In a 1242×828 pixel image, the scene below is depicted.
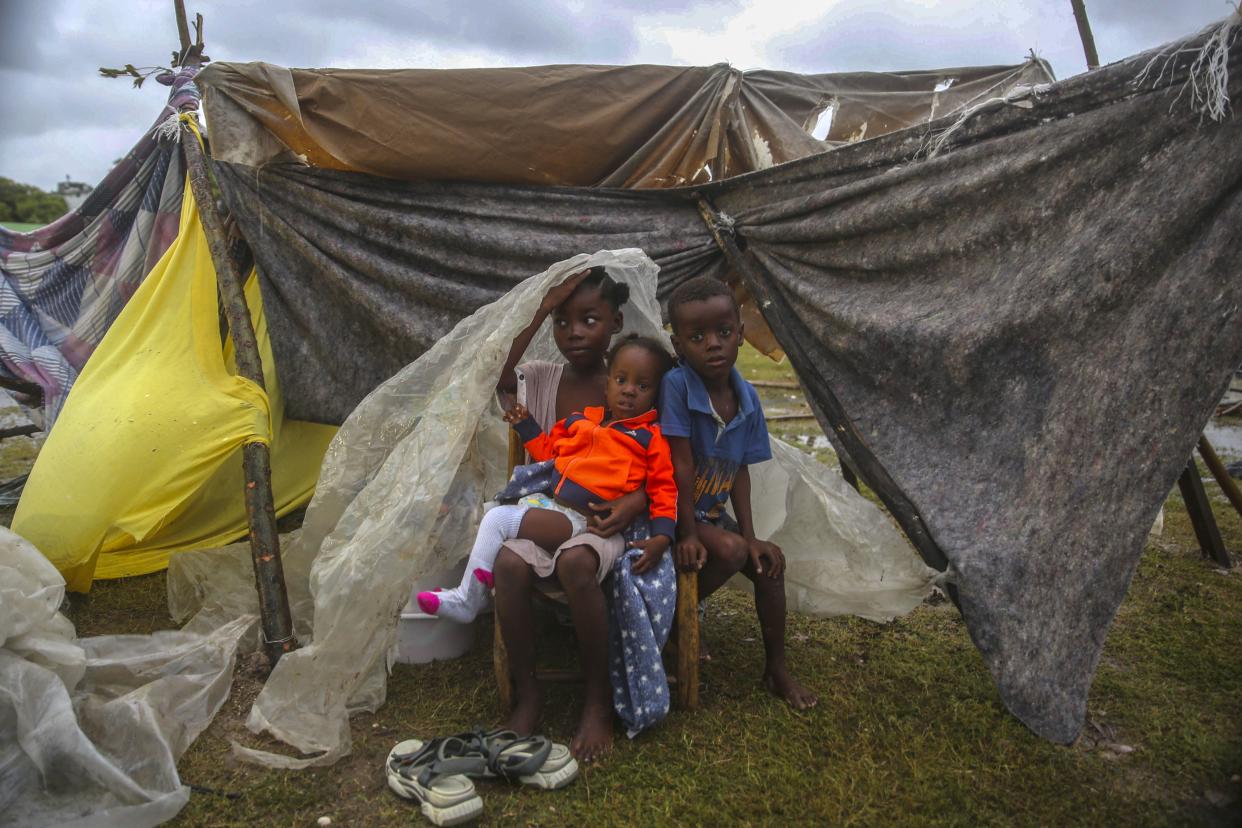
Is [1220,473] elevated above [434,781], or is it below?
above

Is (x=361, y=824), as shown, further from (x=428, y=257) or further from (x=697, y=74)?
(x=697, y=74)

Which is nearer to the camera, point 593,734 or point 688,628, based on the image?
point 593,734

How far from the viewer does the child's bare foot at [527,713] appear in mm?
2447

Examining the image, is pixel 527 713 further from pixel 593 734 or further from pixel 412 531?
pixel 412 531

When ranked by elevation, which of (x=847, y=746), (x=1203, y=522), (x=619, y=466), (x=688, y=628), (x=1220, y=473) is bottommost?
(x=847, y=746)

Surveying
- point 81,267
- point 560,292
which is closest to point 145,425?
point 560,292

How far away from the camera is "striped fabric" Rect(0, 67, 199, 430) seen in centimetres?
408

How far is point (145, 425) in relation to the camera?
3188 mm

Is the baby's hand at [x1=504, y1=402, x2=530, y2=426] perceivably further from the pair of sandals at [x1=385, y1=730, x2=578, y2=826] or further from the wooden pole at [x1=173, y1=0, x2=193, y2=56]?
the wooden pole at [x1=173, y1=0, x2=193, y2=56]

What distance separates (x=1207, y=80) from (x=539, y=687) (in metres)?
2.49

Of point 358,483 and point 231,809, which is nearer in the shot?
point 231,809

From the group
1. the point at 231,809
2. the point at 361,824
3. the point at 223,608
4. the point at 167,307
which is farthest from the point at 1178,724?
the point at 167,307

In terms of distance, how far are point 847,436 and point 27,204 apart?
32.1 metres

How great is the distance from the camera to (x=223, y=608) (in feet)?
10.5
